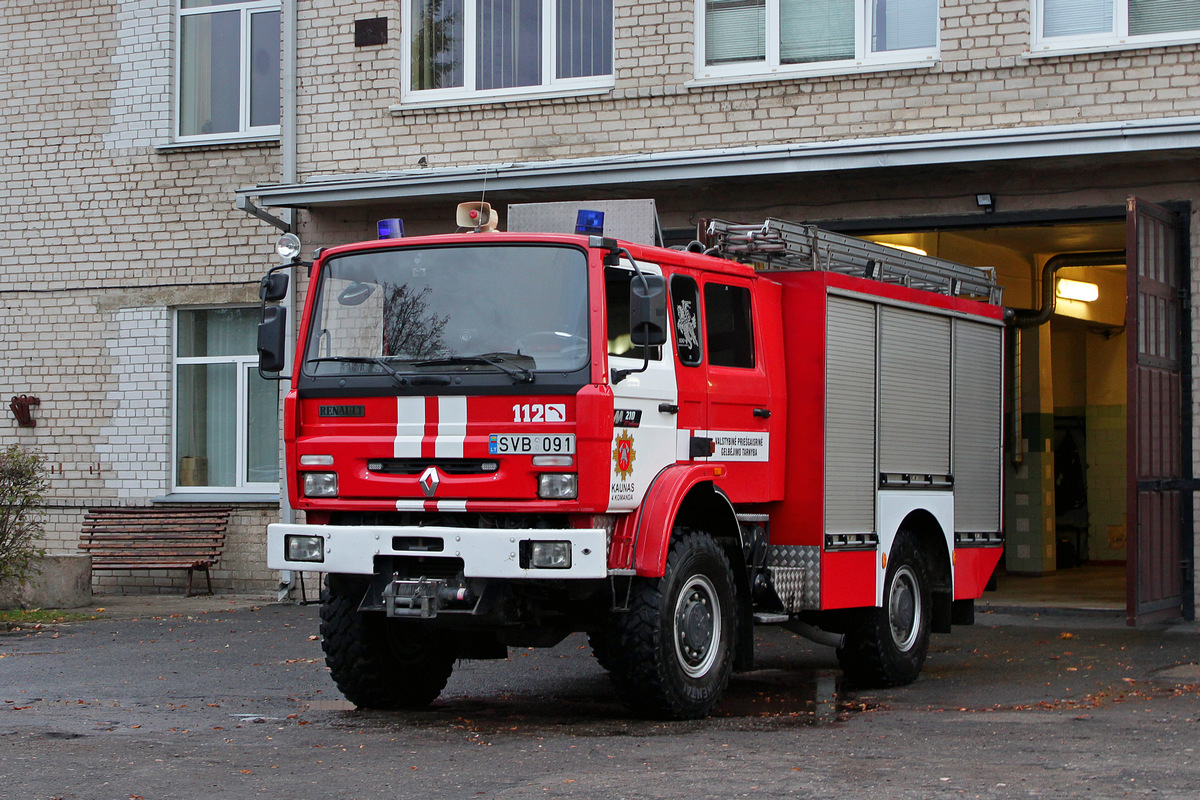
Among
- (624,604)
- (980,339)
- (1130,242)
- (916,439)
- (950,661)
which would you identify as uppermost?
(1130,242)

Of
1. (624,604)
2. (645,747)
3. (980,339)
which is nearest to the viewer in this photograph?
(645,747)

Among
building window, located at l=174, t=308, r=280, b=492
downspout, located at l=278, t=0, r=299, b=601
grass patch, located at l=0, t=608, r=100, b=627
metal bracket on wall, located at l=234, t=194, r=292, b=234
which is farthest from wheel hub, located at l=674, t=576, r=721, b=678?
building window, located at l=174, t=308, r=280, b=492

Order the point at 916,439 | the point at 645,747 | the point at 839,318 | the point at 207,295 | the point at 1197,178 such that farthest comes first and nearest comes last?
the point at 207,295
the point at 1197,178
the point at 916,439
the point at 839,318
the point at 645,747

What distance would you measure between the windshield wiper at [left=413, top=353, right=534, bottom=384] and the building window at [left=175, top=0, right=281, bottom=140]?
9622 mm

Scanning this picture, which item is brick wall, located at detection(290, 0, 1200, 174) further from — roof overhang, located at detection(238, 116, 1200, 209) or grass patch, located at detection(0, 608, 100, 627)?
grass patch, located at detection(0, 608, 100, 627)

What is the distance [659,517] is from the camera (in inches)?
309

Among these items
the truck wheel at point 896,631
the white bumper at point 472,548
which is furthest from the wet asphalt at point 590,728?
the white bumper at point 472,548

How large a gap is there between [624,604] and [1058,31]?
7548mm

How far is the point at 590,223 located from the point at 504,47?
24.3 ft

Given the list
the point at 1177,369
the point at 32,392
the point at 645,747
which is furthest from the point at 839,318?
Answer: the point at 32,392

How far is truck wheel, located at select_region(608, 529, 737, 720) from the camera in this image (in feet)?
25.7

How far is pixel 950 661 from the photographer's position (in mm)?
11172

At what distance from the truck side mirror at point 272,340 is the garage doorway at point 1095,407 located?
619 cm

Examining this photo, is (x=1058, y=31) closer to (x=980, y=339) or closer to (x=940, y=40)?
Result: (x=940, y=40)
